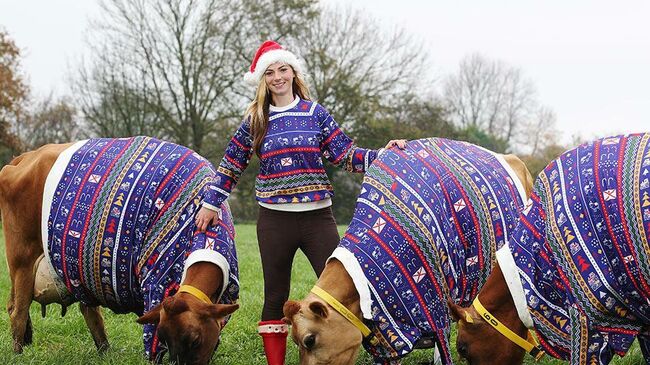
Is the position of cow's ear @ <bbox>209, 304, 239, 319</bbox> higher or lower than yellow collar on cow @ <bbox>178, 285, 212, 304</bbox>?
lower

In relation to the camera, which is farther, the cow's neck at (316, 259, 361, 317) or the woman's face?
the woman's face

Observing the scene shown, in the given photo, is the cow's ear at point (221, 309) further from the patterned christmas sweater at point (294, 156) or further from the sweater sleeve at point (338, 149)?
the sweater sleeve at point (338, 149)

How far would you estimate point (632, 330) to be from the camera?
367 cm

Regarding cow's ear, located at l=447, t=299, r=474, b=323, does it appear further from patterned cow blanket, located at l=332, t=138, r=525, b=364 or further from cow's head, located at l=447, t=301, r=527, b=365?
Answer: patterned cow blanket, located at l=332, t=138, r=525, b=364

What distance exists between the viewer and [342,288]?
4.12m

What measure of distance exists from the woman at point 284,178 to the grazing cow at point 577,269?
1.25 meters

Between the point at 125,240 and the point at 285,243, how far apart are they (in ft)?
3.62

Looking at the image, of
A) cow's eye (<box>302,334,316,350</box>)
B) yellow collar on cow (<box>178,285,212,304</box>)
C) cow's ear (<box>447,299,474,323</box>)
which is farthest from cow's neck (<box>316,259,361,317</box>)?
yellow collar on cow (<box>178,285,212,304</box>)

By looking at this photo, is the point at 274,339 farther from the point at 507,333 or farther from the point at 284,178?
the point at 507,333

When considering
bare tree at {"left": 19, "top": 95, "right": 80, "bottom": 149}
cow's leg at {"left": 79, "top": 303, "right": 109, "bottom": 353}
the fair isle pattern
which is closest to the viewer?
the fair isle pattern

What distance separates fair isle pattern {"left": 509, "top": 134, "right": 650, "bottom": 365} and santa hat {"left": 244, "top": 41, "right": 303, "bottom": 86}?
84.5 inches

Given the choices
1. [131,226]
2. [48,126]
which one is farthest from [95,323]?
[48,126]

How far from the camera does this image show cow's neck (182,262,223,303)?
4.51 metres

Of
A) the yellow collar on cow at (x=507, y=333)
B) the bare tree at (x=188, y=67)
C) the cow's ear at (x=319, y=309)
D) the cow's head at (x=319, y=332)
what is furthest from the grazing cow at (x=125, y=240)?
the bare tree at (x=188, y=67)
